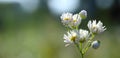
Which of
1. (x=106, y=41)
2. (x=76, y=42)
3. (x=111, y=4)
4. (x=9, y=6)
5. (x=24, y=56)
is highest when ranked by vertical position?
(x=9, y=6)

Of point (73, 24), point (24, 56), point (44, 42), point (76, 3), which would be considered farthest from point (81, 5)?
point (73, 24)

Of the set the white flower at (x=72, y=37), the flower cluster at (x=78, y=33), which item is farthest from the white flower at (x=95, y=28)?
the white flower at (x=72, y=37)

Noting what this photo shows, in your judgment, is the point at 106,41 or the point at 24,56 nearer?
the point at 24,56

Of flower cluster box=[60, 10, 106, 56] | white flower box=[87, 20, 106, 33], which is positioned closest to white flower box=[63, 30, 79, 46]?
flower cluster box=[60, 10, 106, 56]

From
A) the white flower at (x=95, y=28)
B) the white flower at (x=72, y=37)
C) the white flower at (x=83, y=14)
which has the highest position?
the white flower at (x=83, y=14)

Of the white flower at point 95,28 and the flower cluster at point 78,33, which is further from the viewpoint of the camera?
the white flower at point 95,28

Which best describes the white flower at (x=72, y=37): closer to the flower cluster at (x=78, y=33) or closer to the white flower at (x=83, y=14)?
the flower cluster at (x=78, y=33)

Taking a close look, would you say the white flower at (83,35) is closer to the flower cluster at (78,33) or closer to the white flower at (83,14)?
the flower cluster at (78,33)

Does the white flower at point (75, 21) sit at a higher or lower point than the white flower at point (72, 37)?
higher

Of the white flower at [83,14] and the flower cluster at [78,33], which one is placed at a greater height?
the white flower at [83,14]

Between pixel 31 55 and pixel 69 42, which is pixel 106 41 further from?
pixel 69 42

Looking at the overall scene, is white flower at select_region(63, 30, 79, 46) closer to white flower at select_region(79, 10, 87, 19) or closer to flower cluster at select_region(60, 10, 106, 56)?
flower cluster at select_region(60, 10, 106, 56)
